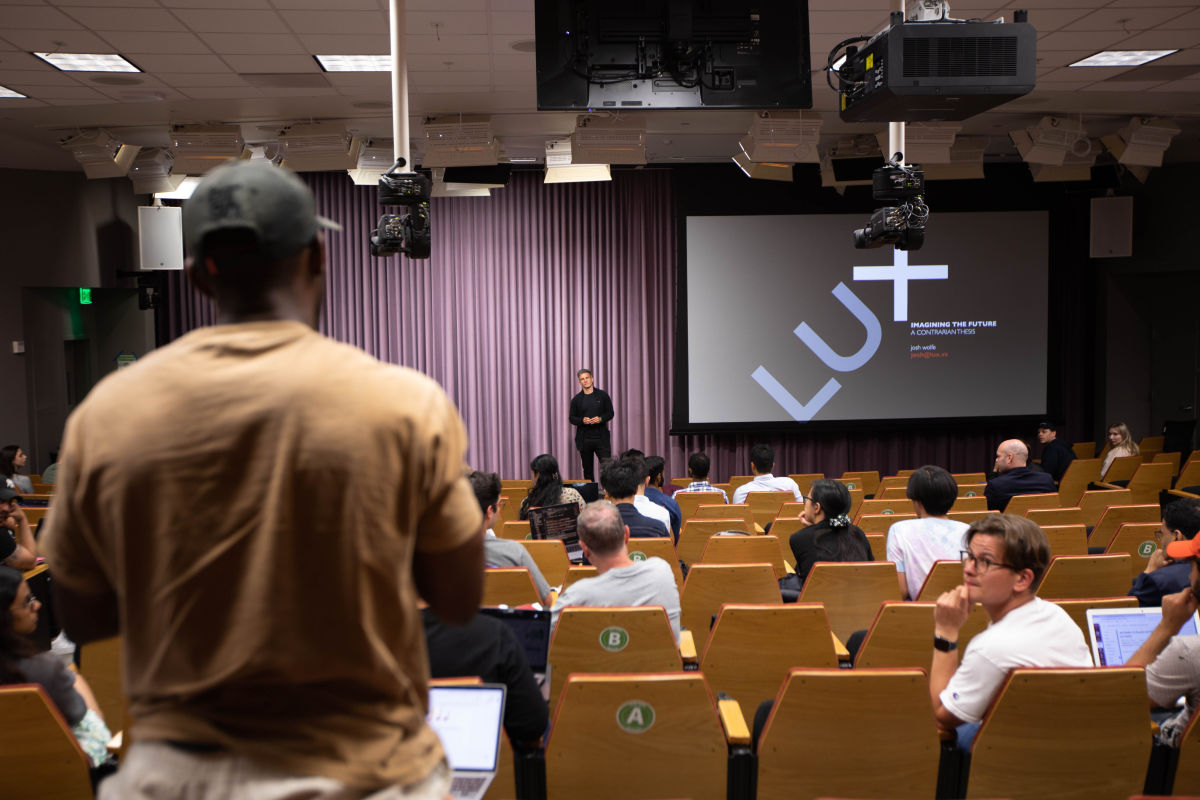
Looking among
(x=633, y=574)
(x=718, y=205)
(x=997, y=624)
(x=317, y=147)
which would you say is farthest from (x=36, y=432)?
(x=997, y=624)

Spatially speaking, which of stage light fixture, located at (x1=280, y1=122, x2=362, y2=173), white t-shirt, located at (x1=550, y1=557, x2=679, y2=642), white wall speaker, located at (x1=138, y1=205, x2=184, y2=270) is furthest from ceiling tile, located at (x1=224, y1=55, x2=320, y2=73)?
white t-shirt, located at (x1=550, y1=557, x2=679, y2=642)

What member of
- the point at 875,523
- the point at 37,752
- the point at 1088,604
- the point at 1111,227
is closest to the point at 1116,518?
the point at 875,523

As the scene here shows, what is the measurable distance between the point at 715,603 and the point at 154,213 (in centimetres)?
938

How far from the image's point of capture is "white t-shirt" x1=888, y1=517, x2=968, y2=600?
4.44 metres

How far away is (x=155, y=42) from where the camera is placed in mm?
6848

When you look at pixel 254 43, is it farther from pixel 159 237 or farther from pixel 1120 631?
pixel 1120 631

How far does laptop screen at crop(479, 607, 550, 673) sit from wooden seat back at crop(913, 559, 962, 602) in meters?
2.01

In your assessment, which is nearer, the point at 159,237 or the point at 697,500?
the point at 697,500

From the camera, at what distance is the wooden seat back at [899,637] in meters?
3.31

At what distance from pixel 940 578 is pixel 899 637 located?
0.92 m

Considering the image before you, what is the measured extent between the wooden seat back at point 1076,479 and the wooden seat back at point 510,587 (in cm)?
718

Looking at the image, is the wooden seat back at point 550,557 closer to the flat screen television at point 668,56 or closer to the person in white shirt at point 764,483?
the flat screen television at point 668,56

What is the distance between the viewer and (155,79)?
7.80 metres

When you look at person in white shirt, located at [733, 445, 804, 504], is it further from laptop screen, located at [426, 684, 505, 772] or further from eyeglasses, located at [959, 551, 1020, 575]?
laptop screen, located at [426, 684, 505, 772]
